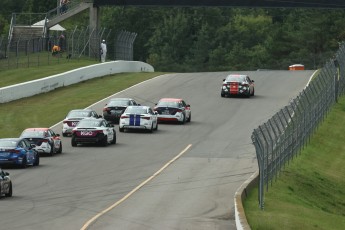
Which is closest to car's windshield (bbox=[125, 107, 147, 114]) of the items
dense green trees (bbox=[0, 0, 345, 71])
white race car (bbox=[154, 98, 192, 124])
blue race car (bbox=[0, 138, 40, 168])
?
white race car (bbox=[154, 98, 192, 124])

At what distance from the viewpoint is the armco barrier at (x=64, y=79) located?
63.1m

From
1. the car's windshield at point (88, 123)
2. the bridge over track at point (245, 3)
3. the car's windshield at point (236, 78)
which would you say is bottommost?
the car's windshield at point (88, 123)

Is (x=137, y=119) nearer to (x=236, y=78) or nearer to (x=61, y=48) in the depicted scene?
(x=236, y=78)

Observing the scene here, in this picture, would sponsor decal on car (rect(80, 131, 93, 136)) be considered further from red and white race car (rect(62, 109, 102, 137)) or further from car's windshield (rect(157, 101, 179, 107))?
car's windshield (rect(157, 101, 179, 107))

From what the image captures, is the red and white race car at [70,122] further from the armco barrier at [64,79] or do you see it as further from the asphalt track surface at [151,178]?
the armco barrier at [64,79]

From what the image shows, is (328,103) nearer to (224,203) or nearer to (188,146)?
(188,146)

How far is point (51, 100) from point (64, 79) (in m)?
6.79

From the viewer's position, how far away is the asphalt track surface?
84.9 feet

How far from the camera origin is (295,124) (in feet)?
129

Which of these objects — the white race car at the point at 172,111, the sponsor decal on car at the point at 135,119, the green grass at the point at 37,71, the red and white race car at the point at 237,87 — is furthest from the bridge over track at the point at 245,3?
the sponsor decal on car at the point at 135,119

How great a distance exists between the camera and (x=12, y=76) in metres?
73.9

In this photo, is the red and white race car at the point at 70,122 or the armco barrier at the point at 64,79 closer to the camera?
the red and white race car at the point at 70,122

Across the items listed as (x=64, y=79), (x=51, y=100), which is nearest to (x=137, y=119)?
(x=51, y=100)

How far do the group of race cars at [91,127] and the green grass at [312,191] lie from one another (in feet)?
25.4
